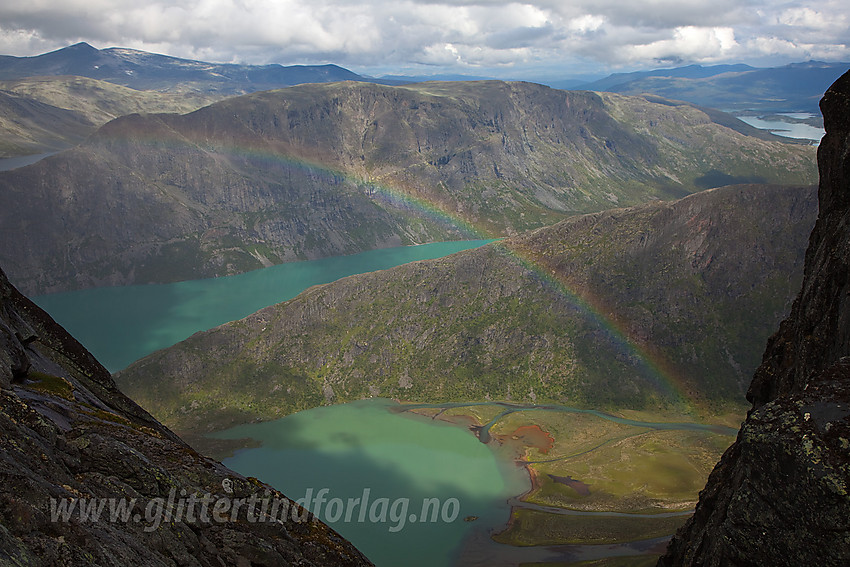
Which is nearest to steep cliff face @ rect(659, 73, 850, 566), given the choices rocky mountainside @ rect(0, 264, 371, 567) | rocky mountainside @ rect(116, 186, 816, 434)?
rocky mountainside @ rect(0, 264, 371, 567)

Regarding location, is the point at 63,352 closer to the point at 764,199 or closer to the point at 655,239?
A: the point at 655,239

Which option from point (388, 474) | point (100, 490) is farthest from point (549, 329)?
point (100, 490)

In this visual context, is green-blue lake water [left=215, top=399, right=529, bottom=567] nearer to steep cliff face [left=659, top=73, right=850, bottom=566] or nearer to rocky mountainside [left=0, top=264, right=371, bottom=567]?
rocky mountainside [left=0, top=264, right=371, bottom=567]

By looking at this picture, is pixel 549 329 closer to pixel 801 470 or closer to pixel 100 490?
pixel 801 470

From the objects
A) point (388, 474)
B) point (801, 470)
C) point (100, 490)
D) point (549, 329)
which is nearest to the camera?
point (100, 490)

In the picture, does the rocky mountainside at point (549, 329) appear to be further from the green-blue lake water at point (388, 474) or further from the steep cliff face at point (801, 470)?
the steep cliff face at point (801, 470)
